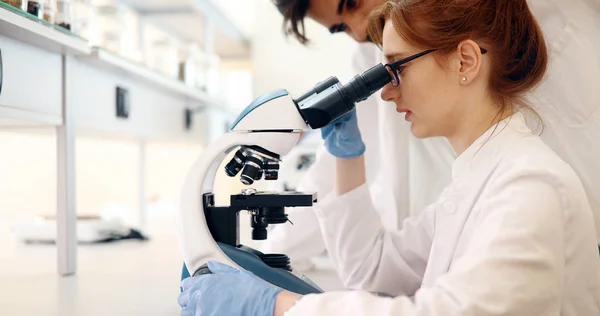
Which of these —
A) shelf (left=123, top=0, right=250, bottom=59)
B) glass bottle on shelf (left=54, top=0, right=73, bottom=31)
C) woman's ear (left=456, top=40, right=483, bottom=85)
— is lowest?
woman's ear (left=456, top=40, right=483, bottom=85)

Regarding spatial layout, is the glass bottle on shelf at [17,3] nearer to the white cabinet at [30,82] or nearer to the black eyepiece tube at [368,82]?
the white cabinet at [30,82]

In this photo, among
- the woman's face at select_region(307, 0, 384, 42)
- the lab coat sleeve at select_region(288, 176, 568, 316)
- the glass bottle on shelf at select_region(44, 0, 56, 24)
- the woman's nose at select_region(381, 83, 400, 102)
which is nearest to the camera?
the lab coat sleeve at select_region(288, 176, 568, 316)

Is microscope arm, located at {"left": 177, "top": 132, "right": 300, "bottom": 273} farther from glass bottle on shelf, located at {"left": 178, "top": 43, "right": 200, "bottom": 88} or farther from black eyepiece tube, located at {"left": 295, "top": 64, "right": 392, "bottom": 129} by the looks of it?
glass bottle on shelf, located at {"left": 178, "top": 43, "right": 200, "bottom": 88}

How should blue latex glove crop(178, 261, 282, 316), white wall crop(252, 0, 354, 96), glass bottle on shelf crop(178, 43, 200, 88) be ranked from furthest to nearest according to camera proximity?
white wall crop(252, 0, 354, 96)
glass bottle on shelf crop(178, 43, 200, 88)
blue latex glove crop(178, 261, 282, 316)

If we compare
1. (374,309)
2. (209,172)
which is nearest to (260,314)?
(374,309)

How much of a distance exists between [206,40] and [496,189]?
7.79 ft

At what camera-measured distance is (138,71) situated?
1.86 metres

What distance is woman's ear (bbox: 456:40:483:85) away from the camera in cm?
84

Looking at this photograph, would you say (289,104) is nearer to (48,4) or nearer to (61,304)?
(61,304)

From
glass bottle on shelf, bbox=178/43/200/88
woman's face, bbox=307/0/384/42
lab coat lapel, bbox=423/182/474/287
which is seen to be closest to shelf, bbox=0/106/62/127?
woman's face, bbox=307/0/384/42

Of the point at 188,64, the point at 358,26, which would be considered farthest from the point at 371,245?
the point at 188,64

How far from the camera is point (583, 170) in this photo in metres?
1.13

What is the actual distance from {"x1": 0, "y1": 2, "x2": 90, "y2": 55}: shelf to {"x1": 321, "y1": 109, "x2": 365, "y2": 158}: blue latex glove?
0.67 m

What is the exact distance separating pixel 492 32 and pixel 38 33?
3.11 feet
